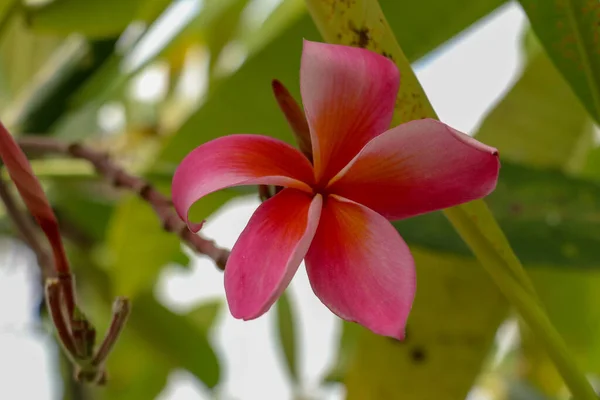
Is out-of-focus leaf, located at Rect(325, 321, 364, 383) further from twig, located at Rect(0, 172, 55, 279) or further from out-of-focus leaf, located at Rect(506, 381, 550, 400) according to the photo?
twig, located at Rect(0, 172, 55, 279)

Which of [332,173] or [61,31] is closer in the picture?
[332,173]

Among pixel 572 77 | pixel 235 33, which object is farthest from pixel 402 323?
pixel 235 33

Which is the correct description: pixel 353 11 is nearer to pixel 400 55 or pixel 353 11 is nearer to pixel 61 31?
pixel 400 55

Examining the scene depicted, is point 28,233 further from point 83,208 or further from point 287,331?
point 287,331

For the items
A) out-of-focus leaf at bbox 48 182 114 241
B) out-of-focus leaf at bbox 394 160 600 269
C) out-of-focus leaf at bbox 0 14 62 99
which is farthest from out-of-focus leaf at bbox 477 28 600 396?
out-of-focus leaf at bbox 0 14 62 99

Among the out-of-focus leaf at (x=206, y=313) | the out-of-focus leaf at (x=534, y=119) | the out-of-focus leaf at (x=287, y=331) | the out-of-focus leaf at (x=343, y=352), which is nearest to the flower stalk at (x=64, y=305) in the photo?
the out-of-focus leaf at (x=534, y=119)

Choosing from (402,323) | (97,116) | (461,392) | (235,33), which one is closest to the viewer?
(402,323)

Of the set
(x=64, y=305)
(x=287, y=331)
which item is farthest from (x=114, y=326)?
(x=287, y=331)

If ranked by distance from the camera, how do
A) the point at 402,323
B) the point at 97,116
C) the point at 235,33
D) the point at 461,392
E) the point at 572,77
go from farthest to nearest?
the point at 97,116 < the point at 235,33 < the point at 461,392 < the point at 572,77 < the point at 402,323

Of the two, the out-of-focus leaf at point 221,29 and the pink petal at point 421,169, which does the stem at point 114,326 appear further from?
the out-of-focus leaf at point 221,29
